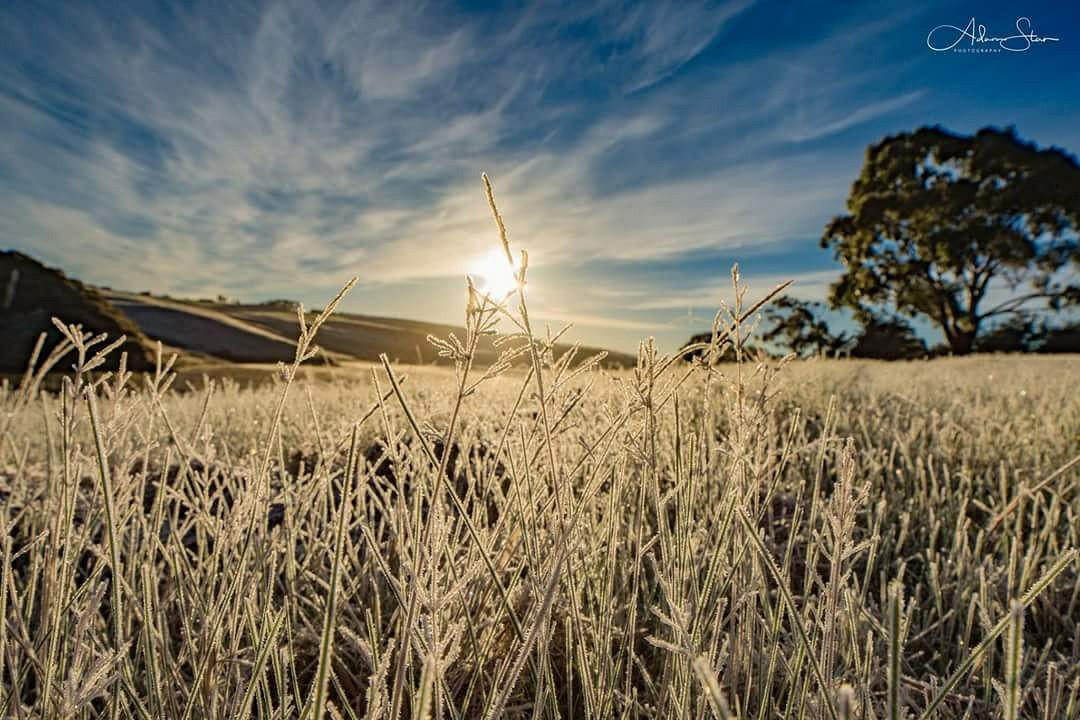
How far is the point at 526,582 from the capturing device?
1.51m

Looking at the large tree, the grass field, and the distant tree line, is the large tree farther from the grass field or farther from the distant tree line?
the grass field

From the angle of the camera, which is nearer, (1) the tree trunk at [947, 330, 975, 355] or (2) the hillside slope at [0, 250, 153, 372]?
(2) the hillside slope at [0, 250, 153, 372]

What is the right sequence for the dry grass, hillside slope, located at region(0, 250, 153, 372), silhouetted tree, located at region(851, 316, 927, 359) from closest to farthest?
the dry grass, hillside slope, located at region(0, 250, 153, 372), silhouetted tree, located at region(851, 316, 927, 359)

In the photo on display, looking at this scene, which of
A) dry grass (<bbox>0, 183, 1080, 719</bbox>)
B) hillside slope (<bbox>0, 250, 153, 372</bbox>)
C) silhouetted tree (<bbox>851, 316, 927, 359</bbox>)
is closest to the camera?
dry grass (<bbox>0, 183, 1080, 719</bbox>)

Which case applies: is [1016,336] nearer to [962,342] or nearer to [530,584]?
[962,342]

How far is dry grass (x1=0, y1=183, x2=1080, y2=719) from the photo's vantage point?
0.74 metres

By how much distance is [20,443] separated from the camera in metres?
3.59

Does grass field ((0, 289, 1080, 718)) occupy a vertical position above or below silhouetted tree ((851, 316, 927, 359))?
below

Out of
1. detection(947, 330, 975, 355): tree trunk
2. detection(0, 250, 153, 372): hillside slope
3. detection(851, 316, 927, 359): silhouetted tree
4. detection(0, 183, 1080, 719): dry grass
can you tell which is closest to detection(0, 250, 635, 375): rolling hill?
detection(0, 250, 153, 372): hillside slope

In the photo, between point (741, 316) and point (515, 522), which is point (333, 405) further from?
point (741, 316)

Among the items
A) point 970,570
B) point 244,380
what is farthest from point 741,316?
point 244,380

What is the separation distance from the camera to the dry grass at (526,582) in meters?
0.74

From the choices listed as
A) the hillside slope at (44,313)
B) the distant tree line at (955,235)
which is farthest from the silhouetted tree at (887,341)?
the hillside slope at (44,313)

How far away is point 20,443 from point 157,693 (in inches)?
139
